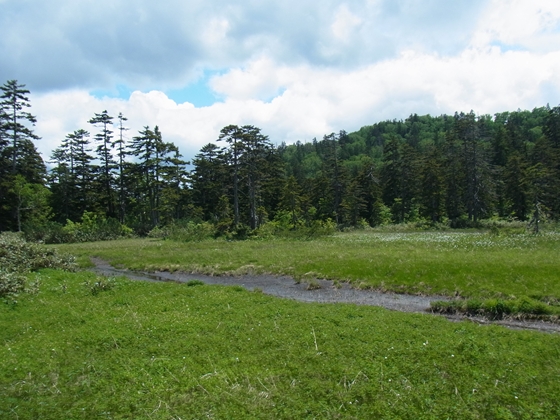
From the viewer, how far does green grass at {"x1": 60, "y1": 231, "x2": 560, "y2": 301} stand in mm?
17859

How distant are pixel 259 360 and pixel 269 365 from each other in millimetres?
413

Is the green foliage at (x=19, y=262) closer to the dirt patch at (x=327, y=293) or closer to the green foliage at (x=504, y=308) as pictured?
the dirt patch at (x=327, y=293)

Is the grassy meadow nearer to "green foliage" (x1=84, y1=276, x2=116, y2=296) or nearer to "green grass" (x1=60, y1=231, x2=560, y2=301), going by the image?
"green grass" (x1=60, y1=231, x2=560, y2=301)

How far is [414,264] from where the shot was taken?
2194 centimetres

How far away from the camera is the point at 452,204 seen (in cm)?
6944

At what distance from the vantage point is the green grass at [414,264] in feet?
58.6

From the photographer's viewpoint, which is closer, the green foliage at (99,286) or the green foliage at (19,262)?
the green foliage at (19,262)

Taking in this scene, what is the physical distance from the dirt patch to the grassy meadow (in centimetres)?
210

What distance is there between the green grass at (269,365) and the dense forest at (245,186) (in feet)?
113

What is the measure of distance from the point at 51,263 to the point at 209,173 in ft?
190

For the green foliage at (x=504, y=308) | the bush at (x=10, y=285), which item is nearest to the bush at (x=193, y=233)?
the bush at (x=10, y=285)

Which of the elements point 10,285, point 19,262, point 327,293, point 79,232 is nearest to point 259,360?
point 327,293

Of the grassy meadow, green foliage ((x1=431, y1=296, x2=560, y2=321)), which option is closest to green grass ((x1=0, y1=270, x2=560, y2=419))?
the grassy meadow

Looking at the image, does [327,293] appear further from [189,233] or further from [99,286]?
[189,233]
